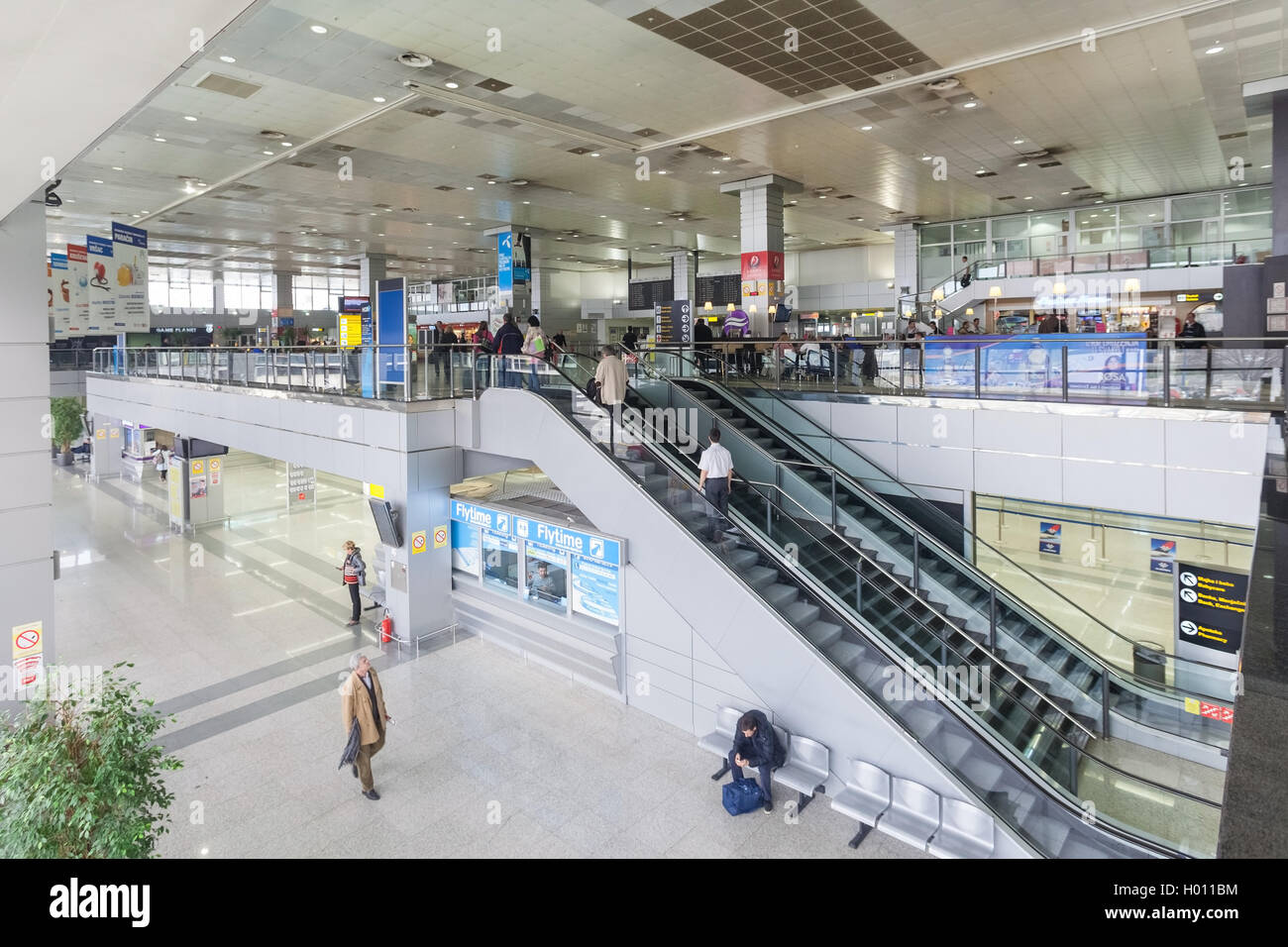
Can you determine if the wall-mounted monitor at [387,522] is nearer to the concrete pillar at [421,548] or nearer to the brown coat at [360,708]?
the concrete pillar at [421,548]

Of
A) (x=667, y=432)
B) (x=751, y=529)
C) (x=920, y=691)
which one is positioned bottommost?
(x=920, y=691)

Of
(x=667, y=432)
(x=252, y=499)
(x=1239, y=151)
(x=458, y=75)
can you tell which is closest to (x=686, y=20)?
(x=458, y=75)

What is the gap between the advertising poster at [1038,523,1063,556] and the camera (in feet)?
38.9

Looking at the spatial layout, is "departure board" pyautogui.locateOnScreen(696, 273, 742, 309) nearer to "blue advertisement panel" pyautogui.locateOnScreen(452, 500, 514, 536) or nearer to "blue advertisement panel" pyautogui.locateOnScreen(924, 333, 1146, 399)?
"blue advertisement panel" pyautogui.locateOnScreen(924, 333, 1146, 399)

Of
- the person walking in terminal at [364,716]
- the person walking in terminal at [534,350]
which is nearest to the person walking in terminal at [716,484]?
the person walking in terminal at [534,350]

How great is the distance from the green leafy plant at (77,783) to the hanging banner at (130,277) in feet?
31.3

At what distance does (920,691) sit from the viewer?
7.21 m

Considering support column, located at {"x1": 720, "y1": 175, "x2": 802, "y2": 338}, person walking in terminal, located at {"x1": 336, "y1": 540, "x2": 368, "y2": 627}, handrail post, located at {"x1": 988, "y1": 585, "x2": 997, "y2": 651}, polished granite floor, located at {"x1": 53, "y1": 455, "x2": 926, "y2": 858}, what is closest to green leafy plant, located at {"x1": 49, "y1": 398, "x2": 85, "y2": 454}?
polished granite floor, located at {"x1": 53, "y1": 455, "x2": 926, "y2": 858}

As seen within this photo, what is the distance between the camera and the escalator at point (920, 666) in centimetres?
638

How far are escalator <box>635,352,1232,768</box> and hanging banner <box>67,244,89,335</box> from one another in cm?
894

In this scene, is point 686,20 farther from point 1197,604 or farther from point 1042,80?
point 1197,604

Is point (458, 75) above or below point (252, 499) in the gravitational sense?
above
